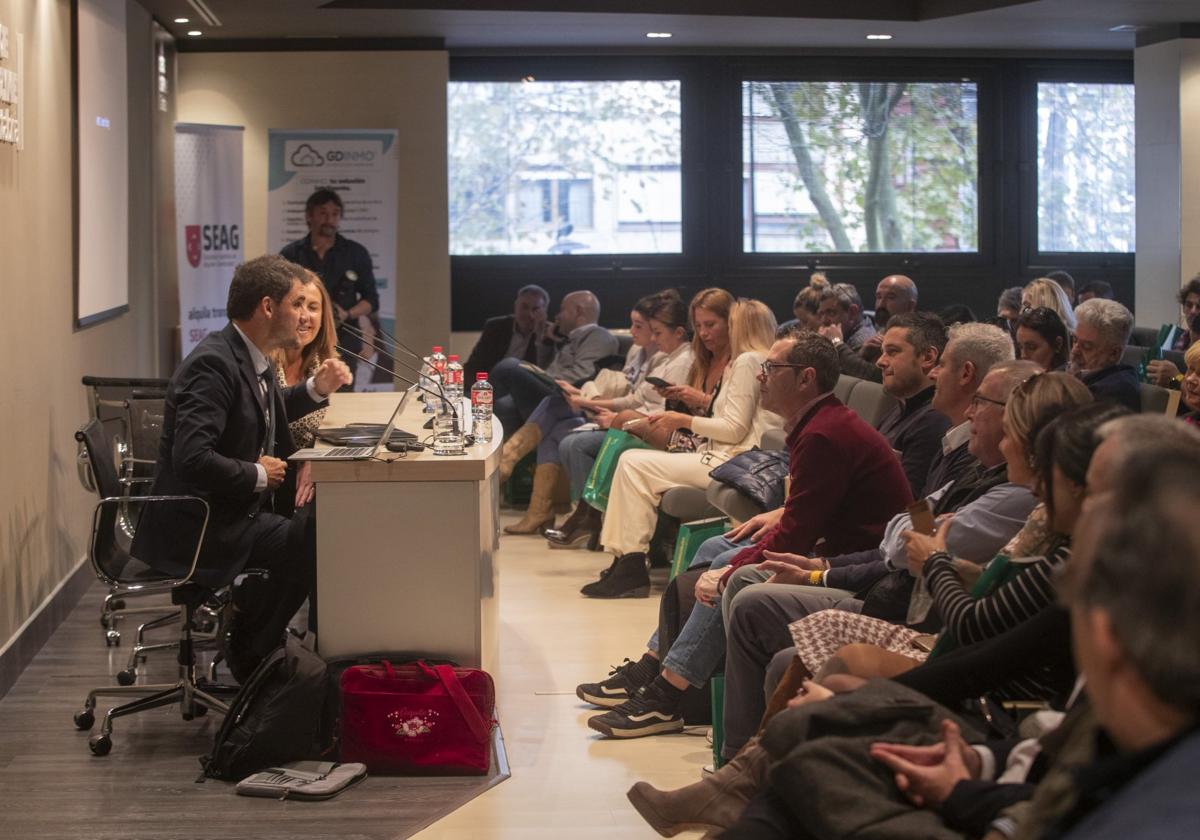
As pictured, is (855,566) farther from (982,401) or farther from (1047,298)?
(1047,298)

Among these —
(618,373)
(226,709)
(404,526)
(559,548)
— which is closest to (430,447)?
(404,526)

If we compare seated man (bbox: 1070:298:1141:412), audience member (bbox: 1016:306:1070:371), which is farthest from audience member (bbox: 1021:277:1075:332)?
audience member (bbox: 1016:306:1070:371)

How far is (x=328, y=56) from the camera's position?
10062mm

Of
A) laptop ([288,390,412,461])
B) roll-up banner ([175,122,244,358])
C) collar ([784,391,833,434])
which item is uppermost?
roll-up banner ([175,122,244,358])

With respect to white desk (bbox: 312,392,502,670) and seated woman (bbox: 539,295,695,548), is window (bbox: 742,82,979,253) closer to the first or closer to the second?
seated woman (bbox: 539,295,695,548)

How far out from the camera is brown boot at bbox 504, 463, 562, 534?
813 centimetres

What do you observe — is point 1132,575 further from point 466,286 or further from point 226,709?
point 466,286

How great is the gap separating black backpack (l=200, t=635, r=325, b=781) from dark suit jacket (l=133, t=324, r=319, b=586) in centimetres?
40

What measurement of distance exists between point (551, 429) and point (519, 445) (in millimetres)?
300

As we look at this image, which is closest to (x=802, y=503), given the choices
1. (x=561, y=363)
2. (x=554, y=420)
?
(x=554, y=420)

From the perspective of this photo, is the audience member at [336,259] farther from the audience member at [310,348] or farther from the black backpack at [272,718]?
the black backpack at [272,718]

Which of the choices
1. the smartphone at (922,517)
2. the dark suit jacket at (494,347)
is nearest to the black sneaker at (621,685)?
the smartphone at (922,517)

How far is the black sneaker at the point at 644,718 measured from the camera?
4578 millimetres

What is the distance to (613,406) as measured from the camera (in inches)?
312
